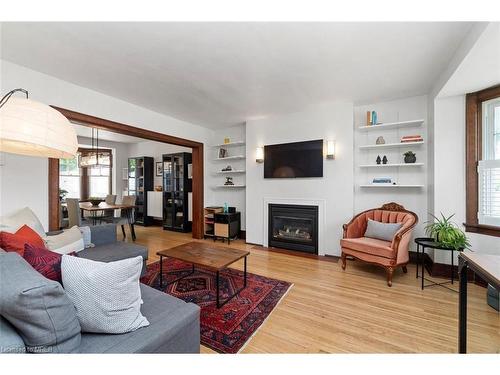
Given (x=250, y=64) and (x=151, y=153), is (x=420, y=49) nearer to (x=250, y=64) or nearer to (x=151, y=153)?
(x=250, y=64)

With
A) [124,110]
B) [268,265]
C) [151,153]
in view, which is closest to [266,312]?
[268,265]

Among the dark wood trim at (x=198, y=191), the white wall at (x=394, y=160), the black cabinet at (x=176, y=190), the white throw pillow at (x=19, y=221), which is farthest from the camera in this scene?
the black cabinet at (x=176, y=190)

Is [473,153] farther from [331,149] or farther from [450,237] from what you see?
[331,149]

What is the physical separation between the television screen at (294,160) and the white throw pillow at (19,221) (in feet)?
10.6

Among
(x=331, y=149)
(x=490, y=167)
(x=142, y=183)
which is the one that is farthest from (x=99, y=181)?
(x=490, y=167)

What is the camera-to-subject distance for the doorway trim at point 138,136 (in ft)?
8.73

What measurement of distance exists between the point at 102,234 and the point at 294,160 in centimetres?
308

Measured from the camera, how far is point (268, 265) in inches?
128

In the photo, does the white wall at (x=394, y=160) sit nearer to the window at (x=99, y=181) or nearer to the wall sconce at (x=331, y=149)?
the wall sconce at (x=331, y=149)

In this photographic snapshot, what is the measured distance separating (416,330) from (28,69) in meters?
4.55

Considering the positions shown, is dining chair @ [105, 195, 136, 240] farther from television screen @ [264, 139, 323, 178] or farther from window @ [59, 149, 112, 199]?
television screen @ [264, 139, 323, 178]

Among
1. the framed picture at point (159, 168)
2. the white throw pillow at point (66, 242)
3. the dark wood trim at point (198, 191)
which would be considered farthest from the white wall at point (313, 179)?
the framed picture at point (159, 168)

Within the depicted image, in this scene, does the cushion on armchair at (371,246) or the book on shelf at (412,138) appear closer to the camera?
the cushion on armchair at (371,246)

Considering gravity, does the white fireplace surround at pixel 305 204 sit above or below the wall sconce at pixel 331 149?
below
